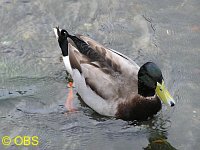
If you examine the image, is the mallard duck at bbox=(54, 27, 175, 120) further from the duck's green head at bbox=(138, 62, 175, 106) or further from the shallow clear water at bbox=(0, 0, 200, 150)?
the shallow clear water at bbox=(0, 0, 200, 150)

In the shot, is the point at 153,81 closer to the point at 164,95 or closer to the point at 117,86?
the point at 164,95

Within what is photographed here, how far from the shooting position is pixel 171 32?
28.0ft

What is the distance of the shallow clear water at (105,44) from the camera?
6.68 meters

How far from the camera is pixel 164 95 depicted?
21.3 feet

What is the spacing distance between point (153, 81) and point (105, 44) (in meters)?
1.92

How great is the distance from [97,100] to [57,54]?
5.00ft

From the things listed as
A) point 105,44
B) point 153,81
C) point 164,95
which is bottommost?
point 164,95

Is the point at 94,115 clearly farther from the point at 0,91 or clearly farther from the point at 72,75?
the point at 0,91

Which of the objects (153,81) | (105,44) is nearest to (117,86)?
(153,81)

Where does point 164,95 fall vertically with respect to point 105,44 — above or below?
below

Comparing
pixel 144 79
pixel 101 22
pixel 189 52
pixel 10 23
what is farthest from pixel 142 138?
pixel 10 23

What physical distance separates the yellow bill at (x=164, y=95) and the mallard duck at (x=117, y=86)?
0.04ft

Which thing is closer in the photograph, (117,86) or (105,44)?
(117,86)

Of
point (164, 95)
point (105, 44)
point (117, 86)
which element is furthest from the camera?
point (105, 44)
